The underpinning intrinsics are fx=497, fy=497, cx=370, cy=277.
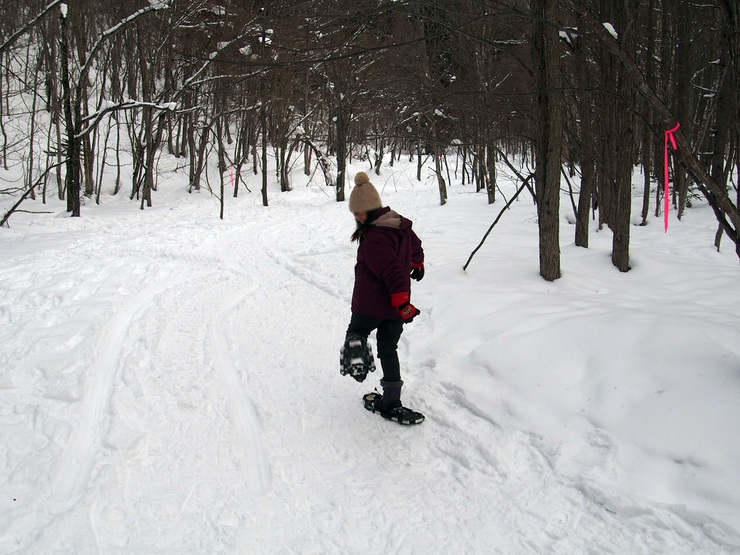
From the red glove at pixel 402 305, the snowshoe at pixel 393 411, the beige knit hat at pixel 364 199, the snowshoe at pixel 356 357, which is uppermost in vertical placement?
the beige knit hat at pixel 364 199

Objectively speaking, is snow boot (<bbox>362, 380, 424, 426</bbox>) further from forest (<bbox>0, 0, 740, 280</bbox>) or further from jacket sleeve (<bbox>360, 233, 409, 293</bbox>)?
forest (<bbox>0, 0, 740, 280</bbox>)

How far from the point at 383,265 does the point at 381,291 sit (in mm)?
223

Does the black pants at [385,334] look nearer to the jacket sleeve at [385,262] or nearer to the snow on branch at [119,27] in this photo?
the jacket sleeve at [385,262]

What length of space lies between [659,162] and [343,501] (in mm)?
13404

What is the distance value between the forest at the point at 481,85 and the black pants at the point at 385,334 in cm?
211

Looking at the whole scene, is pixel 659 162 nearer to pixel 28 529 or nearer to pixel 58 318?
pixel 58 318

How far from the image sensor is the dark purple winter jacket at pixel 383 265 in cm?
347

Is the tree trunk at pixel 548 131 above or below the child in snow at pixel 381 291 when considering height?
above

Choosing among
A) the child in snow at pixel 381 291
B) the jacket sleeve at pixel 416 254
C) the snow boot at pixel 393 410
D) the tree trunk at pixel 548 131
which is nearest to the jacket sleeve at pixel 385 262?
the child in snow at pixel 381 291

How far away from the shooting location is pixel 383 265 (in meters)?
3.47

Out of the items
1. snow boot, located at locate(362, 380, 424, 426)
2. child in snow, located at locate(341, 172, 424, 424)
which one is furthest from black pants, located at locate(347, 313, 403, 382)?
snow boot, located at locate(362, 380, 424, 426)

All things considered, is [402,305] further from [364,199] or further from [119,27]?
[119,27]

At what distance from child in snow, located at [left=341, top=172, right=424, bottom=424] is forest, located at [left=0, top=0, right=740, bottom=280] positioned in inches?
55.1

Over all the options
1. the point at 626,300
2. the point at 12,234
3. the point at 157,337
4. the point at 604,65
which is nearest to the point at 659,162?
the point at 604,65
